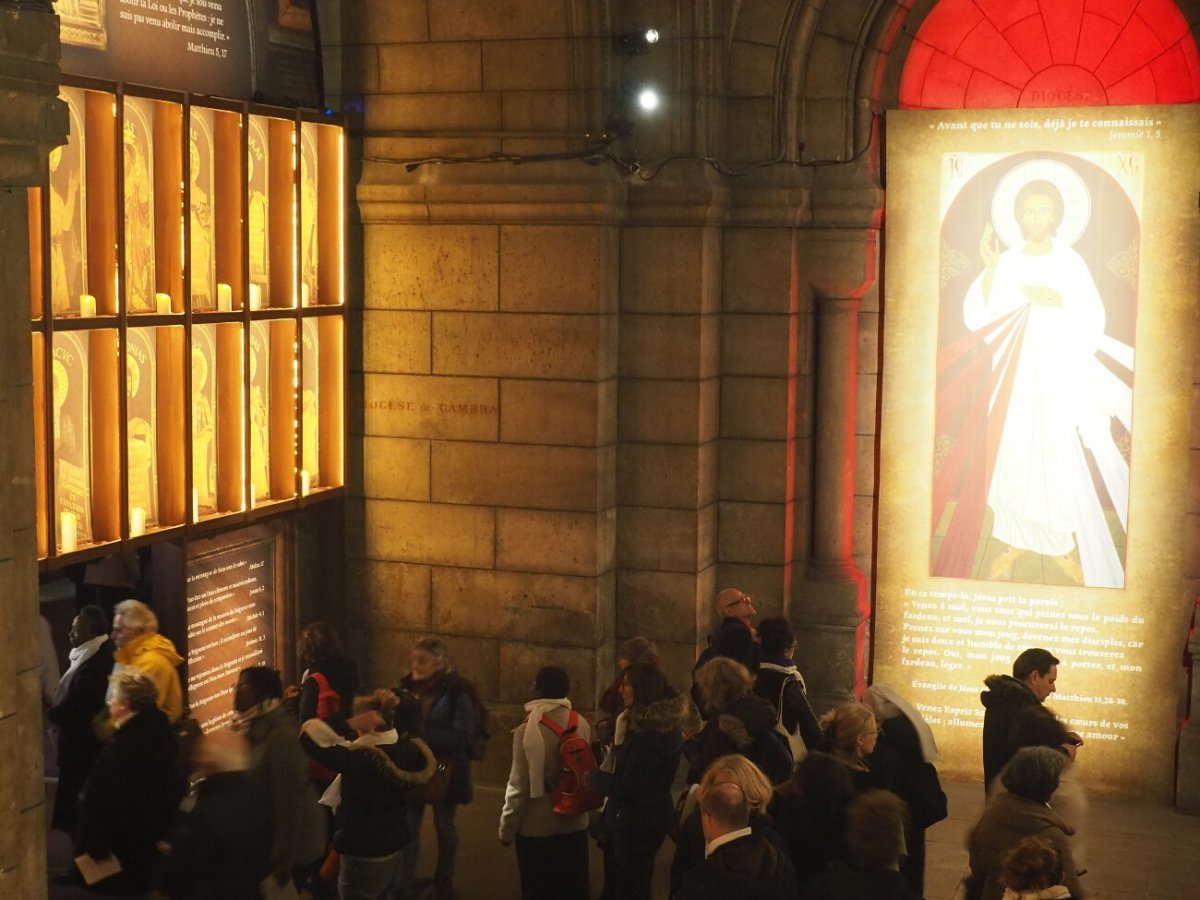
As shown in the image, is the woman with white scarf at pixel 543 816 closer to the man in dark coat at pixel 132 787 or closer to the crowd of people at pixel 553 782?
the crowd of people at pixel 553 782

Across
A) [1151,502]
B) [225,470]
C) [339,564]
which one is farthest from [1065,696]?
[225,470]

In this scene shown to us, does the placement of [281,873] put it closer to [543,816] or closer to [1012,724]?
[543,816]

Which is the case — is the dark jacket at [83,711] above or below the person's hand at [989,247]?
below

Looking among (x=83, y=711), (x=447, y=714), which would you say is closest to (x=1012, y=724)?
(x=447, y=714)

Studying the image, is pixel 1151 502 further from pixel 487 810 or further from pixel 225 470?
pixel 225 470

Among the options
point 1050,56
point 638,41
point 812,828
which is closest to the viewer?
point 812,828

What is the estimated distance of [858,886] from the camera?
5621mm

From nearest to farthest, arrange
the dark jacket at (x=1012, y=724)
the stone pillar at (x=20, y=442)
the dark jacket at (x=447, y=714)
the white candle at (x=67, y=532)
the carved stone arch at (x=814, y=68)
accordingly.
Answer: the stone pillar at (x=20, y=442), the dark jacket at (x=1012, y=724), the dark jacket at (x=447, y=714), the white candle at (x=67, y=532), the carved stone arch at (x=814, y=68)

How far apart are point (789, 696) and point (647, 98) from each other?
406 cm

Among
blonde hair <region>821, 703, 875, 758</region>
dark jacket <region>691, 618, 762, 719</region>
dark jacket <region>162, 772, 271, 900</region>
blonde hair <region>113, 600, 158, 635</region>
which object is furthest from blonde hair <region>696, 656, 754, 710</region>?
blonde hair <region>113, 600, 158, 635</region>

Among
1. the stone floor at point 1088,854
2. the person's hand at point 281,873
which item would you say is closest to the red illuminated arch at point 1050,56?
the stone floor at point 1088,854

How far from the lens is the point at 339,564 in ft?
37.7

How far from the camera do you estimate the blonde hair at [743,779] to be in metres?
6.11

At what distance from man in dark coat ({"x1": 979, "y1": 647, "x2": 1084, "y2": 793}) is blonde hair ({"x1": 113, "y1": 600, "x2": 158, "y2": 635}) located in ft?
14.4
